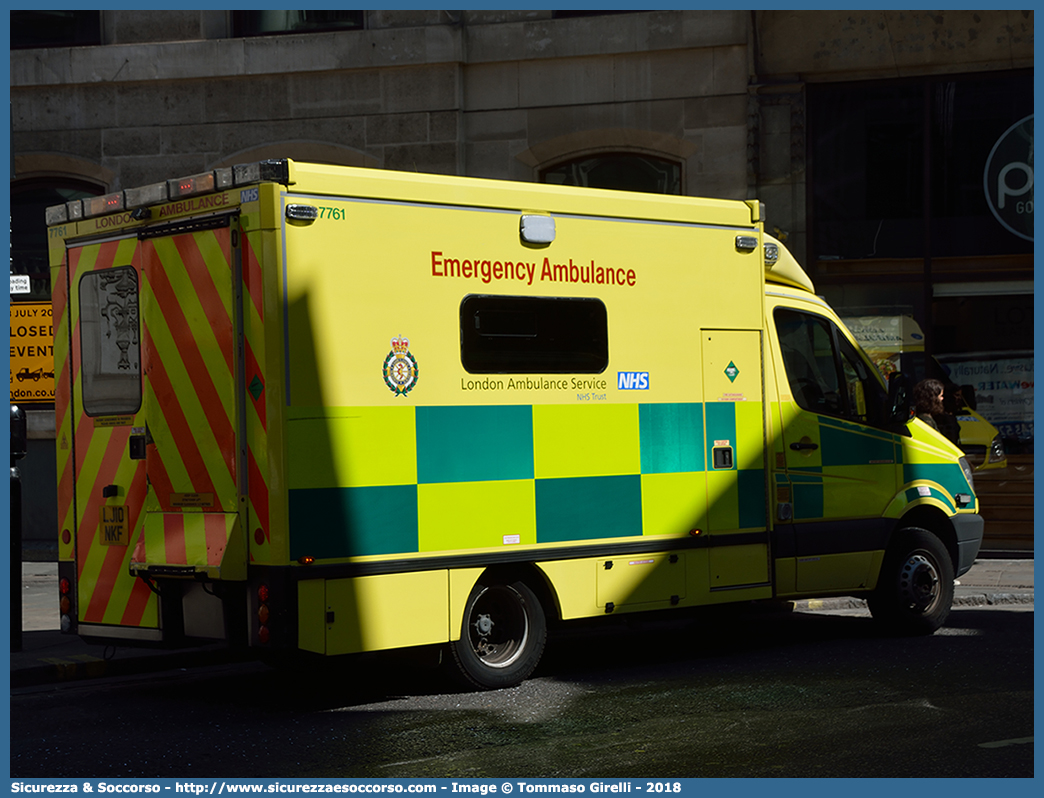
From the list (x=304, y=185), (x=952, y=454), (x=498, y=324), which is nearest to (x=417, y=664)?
(x=498, y=324)

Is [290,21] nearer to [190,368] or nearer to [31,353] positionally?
[31,353]

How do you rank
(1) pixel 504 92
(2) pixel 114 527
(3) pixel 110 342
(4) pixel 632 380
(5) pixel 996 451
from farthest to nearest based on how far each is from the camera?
(1) pixel 504 92 → (5) pixel 996 451 → (4) pixel 632 380 → (3) pixel 110 342 → (2) pixel 114 527

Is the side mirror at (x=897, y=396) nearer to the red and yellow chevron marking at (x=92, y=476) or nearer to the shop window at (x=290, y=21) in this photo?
the red and yellow chevron marking at (x=92, y=476)

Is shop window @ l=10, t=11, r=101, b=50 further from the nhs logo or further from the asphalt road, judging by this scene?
the nhs logo

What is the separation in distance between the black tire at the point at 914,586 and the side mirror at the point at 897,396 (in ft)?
2.74

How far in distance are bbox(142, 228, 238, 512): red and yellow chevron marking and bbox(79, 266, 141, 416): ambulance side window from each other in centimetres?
18

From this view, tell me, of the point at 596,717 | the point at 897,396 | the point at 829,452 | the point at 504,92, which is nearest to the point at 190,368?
the point at 596,717

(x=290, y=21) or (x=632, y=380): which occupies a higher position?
(x=290, y=21)

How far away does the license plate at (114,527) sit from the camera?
8039 millimetres

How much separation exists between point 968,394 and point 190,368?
945 centimetres

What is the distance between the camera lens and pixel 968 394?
14.6 m

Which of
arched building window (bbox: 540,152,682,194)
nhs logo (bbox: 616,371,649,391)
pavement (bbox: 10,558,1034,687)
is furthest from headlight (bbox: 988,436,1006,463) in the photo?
nhs logo (bbox: 616,371,649,391)

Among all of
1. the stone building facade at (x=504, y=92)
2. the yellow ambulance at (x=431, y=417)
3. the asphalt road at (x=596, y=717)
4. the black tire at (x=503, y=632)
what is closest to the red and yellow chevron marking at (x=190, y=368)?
the yellow ambulance at (x=431, y=417)
